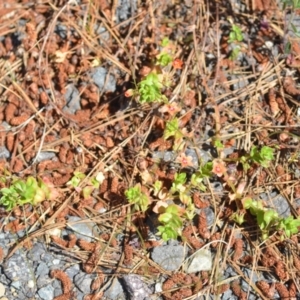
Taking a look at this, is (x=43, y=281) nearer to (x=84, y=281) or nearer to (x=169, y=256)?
(x=84, y=281)

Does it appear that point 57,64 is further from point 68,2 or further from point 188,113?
point 188,113

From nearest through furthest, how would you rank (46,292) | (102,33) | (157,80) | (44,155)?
1. (46,292)
2. (157,80)
3. (44,155)
4. (102,33)

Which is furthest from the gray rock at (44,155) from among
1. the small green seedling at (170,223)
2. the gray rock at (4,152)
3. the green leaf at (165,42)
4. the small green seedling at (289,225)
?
the small green seedling at (289,225)

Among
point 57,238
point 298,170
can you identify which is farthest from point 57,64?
point 298,170

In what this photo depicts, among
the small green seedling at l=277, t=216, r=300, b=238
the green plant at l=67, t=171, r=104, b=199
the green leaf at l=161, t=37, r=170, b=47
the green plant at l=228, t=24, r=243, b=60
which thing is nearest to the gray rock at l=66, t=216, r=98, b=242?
the green plant at l=67, t=171, r=104, b=199

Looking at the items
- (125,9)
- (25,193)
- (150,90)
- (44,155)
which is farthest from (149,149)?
(125,9)

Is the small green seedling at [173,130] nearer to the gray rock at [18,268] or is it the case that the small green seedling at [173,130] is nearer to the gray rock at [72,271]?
the gray rock at [72,271]

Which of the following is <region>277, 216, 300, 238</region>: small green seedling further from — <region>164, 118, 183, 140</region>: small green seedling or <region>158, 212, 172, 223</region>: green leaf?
<region>164, 118, 183, 140</region>: small green seedling
